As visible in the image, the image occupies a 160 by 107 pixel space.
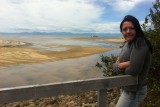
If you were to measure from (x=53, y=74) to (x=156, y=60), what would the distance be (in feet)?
38.2

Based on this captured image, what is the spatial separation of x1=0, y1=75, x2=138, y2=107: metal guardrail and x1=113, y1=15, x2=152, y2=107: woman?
0.38ft

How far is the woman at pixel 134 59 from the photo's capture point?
3883mm

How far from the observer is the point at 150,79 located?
7.67 m

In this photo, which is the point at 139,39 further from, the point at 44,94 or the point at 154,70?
the point at 154,70

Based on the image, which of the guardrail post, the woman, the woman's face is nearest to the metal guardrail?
the guardrail post

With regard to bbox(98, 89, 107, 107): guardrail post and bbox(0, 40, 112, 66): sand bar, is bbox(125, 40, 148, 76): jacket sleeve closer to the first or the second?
bbox(98, 89, 107, 107): guardrail post

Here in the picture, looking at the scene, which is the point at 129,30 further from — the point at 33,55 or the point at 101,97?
the point at 33,55

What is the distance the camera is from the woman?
388 centimetres

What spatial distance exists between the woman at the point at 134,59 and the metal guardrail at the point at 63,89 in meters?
0.12

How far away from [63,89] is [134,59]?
0.97m

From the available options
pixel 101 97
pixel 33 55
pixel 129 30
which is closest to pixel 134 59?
pixel 129 30

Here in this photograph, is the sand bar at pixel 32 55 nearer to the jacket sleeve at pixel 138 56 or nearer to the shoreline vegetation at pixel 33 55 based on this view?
the shoreline vegetation at pixel 33 55

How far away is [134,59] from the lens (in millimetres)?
3877

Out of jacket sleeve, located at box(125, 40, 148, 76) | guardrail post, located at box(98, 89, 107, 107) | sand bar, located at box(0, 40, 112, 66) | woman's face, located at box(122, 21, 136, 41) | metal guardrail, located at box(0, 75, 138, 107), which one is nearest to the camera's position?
metal guardrail, located at box(0, 75, 138, 107)
